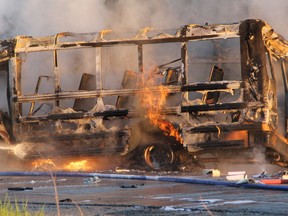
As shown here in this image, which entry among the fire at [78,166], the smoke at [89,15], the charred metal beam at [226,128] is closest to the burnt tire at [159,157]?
the charred metal beam at [226,128]

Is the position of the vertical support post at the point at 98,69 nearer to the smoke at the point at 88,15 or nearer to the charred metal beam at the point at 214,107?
the charred metal beam at the point at 214,107

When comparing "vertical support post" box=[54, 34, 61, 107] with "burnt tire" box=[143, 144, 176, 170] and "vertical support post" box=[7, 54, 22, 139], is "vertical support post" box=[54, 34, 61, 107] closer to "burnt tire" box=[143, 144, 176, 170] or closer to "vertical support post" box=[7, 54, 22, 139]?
"vertical support post" box=[7, 54, 22, 139]

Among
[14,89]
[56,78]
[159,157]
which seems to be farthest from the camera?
[14,89]

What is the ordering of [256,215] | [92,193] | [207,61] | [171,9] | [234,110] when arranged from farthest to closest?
[171,9]
[207,61]
[234,110]
[92,193]
[256,215]

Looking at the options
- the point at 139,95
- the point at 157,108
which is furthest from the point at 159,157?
the point at 139,95

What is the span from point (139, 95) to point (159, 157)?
100 centimetres

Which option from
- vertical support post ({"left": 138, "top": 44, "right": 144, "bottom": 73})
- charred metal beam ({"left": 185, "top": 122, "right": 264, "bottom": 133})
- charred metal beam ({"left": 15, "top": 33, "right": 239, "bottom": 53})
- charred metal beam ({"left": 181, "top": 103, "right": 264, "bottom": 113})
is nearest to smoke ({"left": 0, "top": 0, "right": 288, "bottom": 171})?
charred metal beam ({"left": 15, "top": 33, "right": 239, "bottom": 53})

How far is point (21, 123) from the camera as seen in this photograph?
12891 millimetres

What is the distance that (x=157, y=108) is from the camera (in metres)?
12.3

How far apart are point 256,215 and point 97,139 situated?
24.9 feet

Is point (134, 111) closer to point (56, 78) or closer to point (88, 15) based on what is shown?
point (56, 78)

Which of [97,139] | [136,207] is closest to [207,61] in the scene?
[97,139]

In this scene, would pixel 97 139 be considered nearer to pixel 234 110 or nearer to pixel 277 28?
pixel 234 110

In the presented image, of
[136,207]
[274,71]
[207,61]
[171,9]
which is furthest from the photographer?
[171,9]
